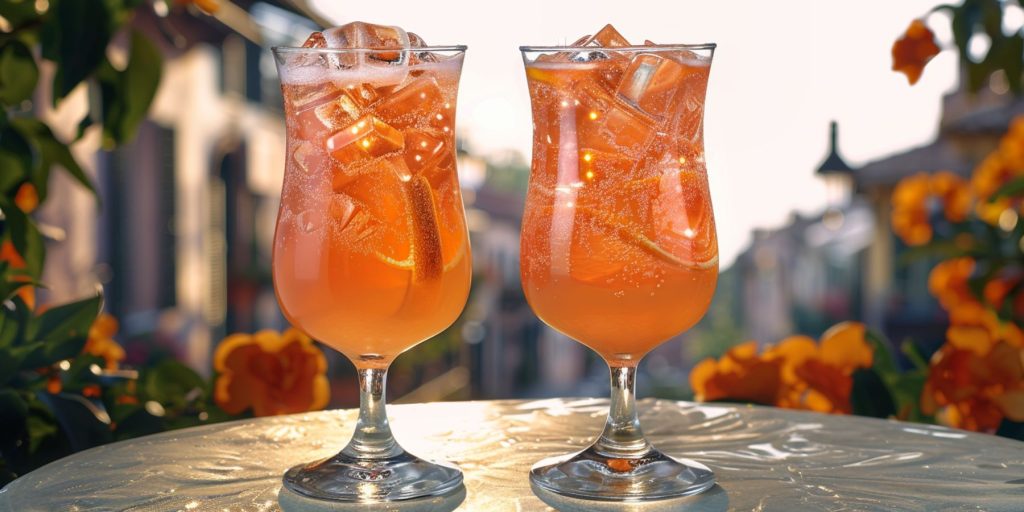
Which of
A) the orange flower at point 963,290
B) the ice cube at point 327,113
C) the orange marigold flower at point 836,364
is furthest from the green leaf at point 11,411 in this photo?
the orange flower at point 963,290

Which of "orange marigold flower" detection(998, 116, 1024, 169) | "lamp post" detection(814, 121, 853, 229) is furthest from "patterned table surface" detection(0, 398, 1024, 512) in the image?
"lamp post" detection(814, 121, 853, 229)

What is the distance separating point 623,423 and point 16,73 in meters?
0.95

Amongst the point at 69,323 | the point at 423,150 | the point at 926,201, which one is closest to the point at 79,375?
the point at 69,323

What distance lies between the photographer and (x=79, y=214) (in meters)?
7.04

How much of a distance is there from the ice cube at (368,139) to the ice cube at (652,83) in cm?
22

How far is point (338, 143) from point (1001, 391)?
97cm

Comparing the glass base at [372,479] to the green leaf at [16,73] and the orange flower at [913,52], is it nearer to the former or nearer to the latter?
the green leaf at [16,73]

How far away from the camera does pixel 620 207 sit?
1.22 m

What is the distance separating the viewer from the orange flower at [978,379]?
167 cm

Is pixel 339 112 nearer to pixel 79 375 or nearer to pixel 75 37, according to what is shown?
pixel 75 37

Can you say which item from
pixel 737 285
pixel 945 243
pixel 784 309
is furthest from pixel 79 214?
pixel 737 285

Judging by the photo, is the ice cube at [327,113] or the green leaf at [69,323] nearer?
the ice cube at [327,113]

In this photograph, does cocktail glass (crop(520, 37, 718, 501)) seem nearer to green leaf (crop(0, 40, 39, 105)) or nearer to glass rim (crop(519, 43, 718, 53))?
glass rim (crop(519, 43, 718, 53))

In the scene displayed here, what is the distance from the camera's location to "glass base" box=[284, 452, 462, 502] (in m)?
1.18
